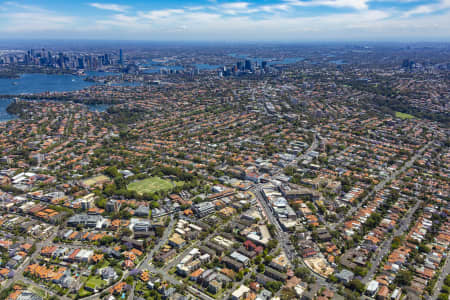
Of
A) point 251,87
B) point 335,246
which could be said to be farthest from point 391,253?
point 251,87

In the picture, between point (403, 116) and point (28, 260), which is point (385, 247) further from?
point (403, 116)

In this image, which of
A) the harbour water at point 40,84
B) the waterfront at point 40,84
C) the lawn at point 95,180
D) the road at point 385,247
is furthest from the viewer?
the waterfront at point 40,84

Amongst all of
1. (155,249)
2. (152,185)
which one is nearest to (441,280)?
(155,249)

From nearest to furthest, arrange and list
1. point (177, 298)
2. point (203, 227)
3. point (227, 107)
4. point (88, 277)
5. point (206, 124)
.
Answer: point (177, 298)
point (88, 277)
point (203, 227)
point (206, 124)
point (227, 107)

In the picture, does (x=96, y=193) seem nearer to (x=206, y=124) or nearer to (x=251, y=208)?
(x=251, y=208)

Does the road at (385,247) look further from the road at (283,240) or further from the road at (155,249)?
the road at (155,249)

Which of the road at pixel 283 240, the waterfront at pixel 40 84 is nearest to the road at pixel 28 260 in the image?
the road at pixel 283 240
